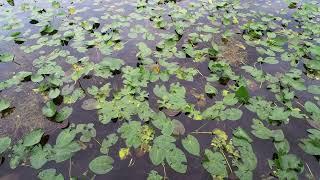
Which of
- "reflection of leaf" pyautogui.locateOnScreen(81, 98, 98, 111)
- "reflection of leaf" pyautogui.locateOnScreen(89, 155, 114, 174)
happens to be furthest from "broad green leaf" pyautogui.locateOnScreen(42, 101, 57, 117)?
"reflection of leaf" pyautogui.locateOnScreen(89, 155, 114, 174)

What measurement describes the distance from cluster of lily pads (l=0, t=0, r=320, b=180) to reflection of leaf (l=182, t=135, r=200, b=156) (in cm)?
1

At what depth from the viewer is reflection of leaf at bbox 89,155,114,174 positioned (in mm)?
3303

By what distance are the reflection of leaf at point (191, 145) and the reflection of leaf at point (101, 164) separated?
954 mm

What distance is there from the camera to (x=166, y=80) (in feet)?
15.4

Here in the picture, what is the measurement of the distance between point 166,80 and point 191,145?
4.74 ft

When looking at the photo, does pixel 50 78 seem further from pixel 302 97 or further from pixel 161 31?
pixel 302 97

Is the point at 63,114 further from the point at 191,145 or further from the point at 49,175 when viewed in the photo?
the point at 191,145

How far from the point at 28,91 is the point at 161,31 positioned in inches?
121

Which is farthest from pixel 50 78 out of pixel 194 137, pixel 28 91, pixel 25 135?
pixel 194 137

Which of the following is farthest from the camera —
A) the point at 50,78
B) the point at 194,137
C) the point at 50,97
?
the point at 50,78

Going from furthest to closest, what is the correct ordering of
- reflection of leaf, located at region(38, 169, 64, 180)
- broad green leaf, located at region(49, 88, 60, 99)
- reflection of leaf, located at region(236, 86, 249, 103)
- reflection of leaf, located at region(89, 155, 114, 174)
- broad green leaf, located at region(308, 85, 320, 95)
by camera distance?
1. broad green leaf, located at region(308, 85, 320, 95)
2. broad green leaf, located at region(49, 88, 60, 99)
3. reflection of leaf, located at region(236, 86, 249, 103)
4. reflection of leaf, located at region(89, 155, 114, 174)
5. reflection of leaf, located at region(38, 169, 64, 180)

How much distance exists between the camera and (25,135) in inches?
148

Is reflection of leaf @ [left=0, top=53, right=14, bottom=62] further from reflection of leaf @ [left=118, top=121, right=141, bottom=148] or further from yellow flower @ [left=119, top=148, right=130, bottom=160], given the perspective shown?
yellow flower @ [left=119, top=148, right=130, bottom=160]

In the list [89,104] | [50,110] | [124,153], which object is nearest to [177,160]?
[124,153]
